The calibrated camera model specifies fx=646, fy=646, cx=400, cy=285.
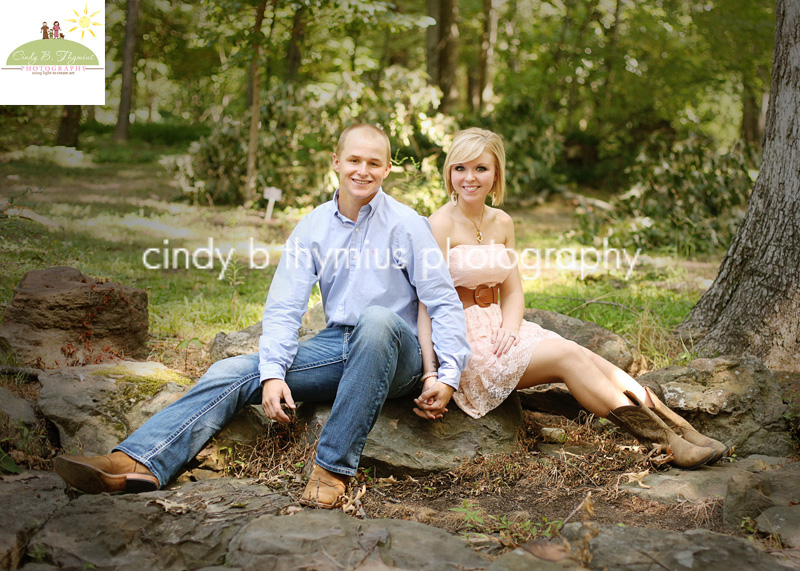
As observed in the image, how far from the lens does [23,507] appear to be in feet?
7.42

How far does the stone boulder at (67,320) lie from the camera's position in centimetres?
352

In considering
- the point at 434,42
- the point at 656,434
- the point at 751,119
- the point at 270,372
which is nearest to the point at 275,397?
the point at 270,372

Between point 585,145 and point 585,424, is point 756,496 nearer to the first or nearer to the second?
point 585,424

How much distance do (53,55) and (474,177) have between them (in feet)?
11.9

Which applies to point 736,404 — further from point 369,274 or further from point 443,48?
point 443,48

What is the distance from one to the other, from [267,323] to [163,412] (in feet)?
1.77

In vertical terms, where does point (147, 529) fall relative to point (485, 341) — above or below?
below

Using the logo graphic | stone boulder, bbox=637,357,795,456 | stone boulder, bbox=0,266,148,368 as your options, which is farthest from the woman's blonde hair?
the logo graphic

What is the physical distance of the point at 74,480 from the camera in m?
2.34

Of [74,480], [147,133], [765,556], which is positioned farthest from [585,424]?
[147,133]

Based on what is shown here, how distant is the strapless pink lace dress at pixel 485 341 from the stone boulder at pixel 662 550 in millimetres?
869

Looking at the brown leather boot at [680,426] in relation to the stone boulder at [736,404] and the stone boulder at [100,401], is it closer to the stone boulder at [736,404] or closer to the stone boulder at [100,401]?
the stone boulder at [736,404]

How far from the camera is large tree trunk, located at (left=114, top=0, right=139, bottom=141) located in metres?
8.31

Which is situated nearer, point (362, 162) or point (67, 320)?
point (362, 162)
